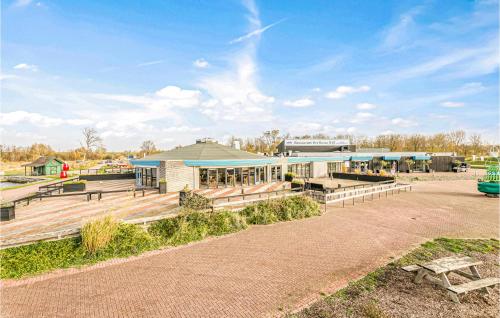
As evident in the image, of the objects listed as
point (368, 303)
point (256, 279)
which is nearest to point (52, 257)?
point (256, 279)

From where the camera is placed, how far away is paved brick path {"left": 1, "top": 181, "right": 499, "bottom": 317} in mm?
6176

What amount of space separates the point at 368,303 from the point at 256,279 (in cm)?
297

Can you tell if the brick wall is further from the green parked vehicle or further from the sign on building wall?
the sign on building wall

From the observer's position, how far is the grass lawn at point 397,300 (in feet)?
19.2

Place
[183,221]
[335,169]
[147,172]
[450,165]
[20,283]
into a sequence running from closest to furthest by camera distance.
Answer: [20,283], [183,221], [147,172], [335,169], [450,165]

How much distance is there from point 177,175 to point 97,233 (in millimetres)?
13336

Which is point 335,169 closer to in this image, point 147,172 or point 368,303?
point 147,172

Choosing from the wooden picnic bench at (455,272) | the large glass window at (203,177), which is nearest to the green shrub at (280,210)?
the wooden picnic bench at (455,272)

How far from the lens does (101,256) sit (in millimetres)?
8875

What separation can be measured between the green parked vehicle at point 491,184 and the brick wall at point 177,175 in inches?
960

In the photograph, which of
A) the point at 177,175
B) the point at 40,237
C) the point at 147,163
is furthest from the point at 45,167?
the point at 40,237

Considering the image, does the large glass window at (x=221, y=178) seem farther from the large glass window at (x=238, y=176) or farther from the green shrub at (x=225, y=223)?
the green shrub at (x=225, y=223)

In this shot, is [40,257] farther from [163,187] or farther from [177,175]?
[177,175]

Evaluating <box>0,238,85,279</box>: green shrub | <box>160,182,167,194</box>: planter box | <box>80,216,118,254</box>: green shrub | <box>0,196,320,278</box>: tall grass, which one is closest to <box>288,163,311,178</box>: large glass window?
<box>160,182,167,194</box>: planter box
